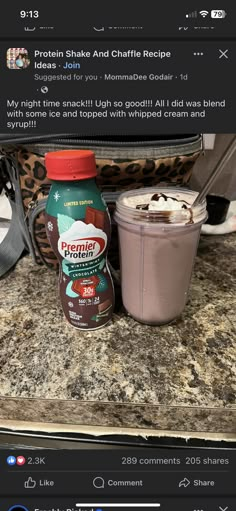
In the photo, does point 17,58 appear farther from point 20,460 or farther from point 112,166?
point 20,460

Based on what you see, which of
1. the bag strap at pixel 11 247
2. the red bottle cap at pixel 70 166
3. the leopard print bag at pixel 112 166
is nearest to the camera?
the red bottle cap at pixel 70 166

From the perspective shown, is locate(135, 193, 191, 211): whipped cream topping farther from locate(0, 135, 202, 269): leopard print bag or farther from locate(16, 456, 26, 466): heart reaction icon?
locate(16, 456, 26, 466): heart reaction icon

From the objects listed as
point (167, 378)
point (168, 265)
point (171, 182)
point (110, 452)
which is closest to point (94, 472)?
point (110, 452)

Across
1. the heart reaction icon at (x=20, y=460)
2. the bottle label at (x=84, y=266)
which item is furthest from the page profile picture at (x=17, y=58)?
the heart reaction icon at (x=20, y=460)

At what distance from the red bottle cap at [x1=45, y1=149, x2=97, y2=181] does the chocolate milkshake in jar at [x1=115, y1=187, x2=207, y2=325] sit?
0.07m

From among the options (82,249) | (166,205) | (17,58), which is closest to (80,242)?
(82,249)

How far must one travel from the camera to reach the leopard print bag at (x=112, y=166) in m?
0.45

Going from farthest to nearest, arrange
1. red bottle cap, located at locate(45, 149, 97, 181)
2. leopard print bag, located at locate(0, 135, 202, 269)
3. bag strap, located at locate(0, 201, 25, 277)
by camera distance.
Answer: bag strap, located at locate(0, 201, 25, 277), leopard print bag, located at locate(0, 135, 202, 269), red bottle cap, located at locate(45, 149, 97, 181)

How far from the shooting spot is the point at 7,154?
48cm

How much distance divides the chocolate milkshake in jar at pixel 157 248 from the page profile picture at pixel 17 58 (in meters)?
0.20

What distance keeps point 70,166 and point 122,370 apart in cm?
24

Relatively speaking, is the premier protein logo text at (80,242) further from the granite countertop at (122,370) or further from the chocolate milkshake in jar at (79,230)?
the granite countertop at (122,370)

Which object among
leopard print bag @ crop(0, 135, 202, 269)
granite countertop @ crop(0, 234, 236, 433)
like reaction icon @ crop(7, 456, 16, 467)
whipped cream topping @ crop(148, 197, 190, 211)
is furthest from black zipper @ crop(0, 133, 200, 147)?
like reaction icon @ crop(7, 456, 16, 467)

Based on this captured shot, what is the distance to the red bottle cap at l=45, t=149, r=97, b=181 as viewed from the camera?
0.35 meters
